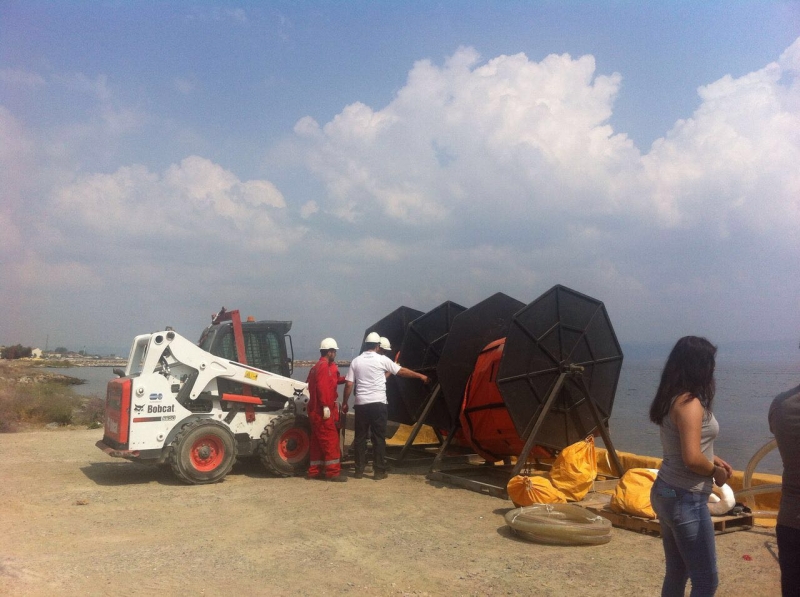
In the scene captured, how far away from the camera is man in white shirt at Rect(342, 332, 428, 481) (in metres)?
9.89

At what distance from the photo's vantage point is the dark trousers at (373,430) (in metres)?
9.90

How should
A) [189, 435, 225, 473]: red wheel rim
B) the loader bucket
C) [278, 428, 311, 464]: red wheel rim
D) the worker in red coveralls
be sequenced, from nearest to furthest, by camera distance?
1. the loader bucket
2. [189, 435, 225, 473]: red wheel rim
3. the worker in red coveralls
4. [278, 428, 311, 464]: red wheel rim

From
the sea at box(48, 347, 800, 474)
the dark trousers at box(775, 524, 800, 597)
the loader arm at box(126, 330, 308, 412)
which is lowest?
the sea at box(48, 347, 800, 474)

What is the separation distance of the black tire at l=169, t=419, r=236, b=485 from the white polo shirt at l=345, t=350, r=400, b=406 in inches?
78.0

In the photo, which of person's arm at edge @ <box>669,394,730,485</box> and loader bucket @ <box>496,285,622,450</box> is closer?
person's arm at edge @ <box>669,394,730,485</box>

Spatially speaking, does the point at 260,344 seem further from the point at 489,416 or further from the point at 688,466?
the point at 688,466

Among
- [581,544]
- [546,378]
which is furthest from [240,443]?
[581,544]

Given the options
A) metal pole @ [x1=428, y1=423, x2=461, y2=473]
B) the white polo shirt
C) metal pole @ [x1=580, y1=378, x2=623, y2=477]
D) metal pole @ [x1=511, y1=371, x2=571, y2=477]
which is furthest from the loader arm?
metal pole @ [x1=580, y1=378, x2=623, y2=477]

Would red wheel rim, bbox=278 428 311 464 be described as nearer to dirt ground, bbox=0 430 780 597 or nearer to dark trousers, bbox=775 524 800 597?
dirt ground, bbox=0 430 780 597

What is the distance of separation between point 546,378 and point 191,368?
204 inches

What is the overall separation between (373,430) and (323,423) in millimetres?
758

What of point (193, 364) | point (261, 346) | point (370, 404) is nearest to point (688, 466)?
point (370, 404)

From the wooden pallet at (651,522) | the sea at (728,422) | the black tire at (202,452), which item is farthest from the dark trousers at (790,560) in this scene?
the black tire at (202,452)

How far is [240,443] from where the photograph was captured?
10203 millimetres
